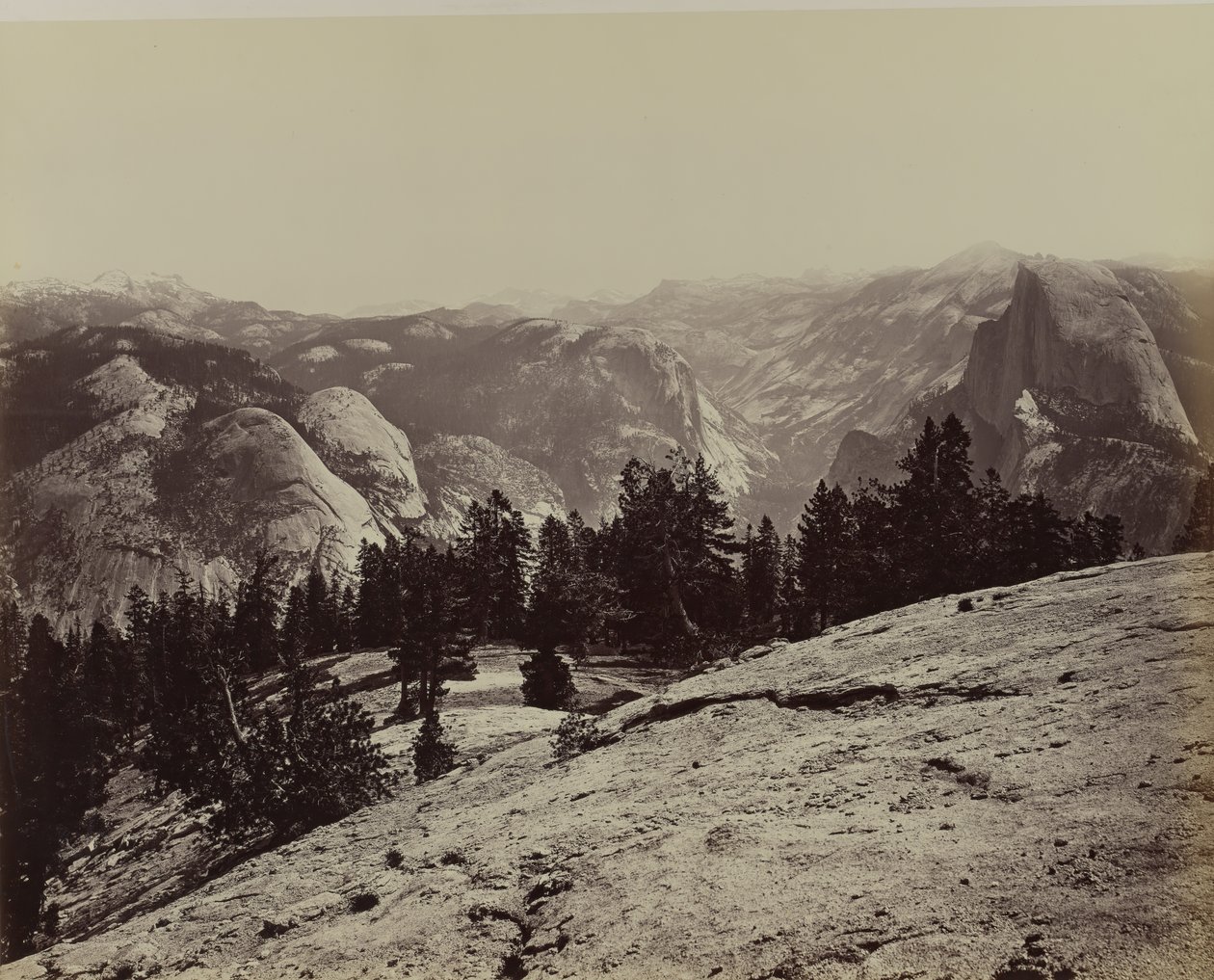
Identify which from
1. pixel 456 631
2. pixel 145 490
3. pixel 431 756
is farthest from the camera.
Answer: pixel 145 490

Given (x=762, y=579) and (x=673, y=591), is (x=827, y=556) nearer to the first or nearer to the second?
(x=673, y=591)

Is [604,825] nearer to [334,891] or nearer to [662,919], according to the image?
[662,919]

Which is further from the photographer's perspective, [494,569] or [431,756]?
[494,569]

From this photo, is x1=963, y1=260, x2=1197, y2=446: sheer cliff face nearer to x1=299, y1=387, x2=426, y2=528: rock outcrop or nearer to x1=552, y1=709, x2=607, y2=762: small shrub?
x1=299, y1=387, x2=426, y2=528: rock outcrop

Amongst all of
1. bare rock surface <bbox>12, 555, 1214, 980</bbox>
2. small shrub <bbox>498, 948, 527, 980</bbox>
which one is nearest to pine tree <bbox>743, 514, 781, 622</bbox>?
Result: bare rock surface <bbox>12, 555, 1214, 980</bbox>

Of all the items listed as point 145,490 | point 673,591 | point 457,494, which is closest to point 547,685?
point 673,591

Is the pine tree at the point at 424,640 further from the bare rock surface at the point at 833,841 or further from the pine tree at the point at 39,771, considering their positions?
the bare rock surface at the point at 833,841

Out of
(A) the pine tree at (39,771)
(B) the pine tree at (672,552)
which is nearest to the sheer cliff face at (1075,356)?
(B) the pine tree at (672,552)

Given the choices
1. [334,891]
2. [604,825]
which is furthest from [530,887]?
[334,891]
